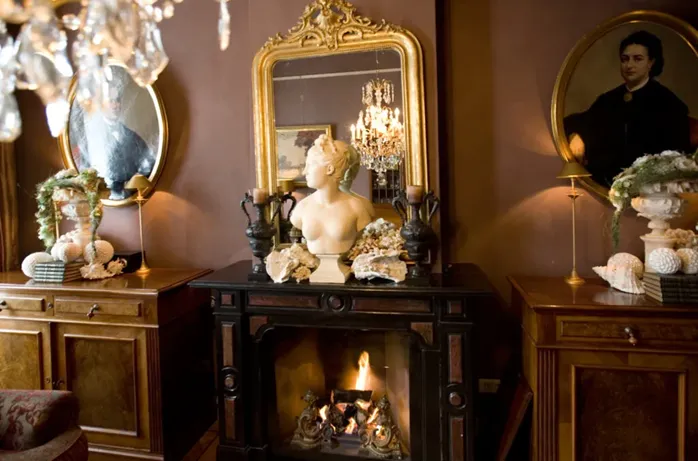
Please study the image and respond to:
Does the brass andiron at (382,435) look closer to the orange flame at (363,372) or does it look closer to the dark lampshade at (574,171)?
the orange flame at (363,372)

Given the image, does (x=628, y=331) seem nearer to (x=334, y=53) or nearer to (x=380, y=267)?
(x=380, y=267)

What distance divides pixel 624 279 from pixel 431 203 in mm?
952

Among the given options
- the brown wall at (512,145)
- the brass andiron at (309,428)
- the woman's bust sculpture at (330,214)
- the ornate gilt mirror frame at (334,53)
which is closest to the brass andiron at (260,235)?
the woman's bust sculpture at (330,214)

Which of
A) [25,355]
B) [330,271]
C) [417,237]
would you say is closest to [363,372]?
[330,271]

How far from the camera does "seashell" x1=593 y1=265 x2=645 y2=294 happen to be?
2.06 m

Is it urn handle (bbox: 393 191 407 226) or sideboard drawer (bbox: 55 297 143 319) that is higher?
urn handle (bbox: 393 191 407 226)

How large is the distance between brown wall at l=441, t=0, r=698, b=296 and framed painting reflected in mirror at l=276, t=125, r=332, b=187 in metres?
0.79

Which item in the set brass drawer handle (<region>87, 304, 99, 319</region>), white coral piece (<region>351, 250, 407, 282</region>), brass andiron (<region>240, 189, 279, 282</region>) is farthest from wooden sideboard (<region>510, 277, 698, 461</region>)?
brass drawer handle (<region>87, 304, 99, 319</region>)

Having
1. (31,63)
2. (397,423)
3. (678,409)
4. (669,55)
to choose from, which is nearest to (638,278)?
(678,409)

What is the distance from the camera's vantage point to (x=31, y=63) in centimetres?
99

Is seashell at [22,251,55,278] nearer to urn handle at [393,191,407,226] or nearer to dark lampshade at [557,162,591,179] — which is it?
urn handle at [393,191,407,226]

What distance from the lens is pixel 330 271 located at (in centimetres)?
222

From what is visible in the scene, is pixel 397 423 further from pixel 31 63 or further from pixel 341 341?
pixel 31 63

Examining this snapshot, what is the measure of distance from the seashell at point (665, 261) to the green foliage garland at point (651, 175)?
23 cm
